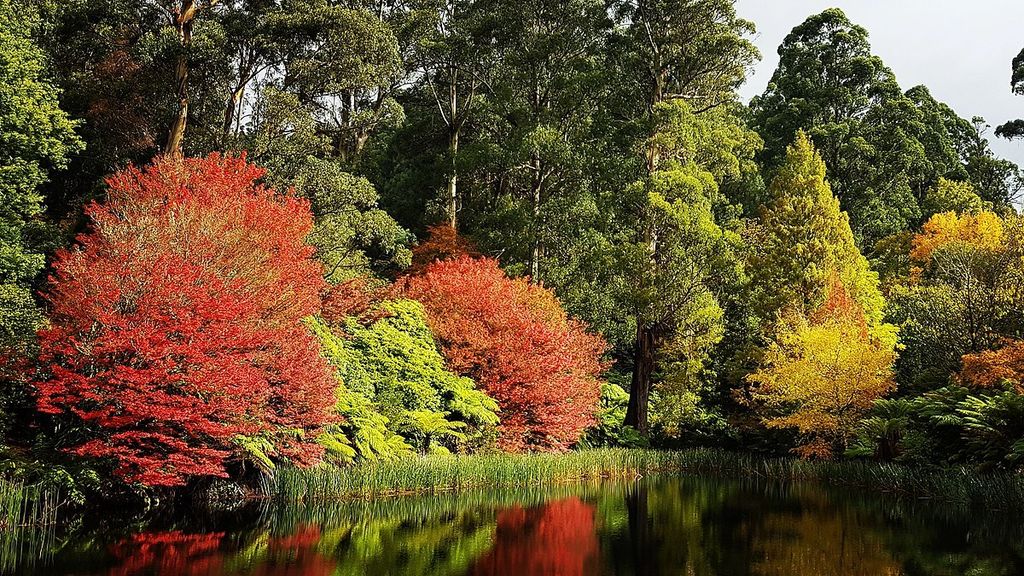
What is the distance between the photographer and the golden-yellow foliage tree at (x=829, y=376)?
2052cm

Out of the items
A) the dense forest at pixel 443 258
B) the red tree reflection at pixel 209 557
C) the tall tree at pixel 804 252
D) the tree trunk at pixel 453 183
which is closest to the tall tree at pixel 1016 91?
the dense forest at pixel 443 258

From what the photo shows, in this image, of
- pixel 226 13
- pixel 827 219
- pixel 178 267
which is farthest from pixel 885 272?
pixel 178 267

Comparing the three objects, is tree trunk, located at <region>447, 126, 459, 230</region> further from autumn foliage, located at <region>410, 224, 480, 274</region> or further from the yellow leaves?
the yellow leaves

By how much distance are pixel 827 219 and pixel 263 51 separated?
1692 centimetres

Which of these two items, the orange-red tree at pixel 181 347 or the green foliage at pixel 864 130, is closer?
the orange-red tree at pixel 181 347

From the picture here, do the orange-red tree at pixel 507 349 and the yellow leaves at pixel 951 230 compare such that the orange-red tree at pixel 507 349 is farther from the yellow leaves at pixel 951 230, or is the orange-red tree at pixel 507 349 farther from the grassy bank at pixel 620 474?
the yellow leaves at pixel 951 230

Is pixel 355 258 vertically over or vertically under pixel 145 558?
over

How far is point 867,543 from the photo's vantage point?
1179cm

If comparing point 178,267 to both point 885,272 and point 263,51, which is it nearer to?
point 263,51

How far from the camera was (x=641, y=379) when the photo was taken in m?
25.9

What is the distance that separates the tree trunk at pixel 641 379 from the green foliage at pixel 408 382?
7816mm

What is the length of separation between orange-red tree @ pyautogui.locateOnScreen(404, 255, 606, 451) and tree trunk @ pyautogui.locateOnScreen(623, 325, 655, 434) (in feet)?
17.0

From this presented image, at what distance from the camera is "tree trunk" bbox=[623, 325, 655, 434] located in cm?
2570

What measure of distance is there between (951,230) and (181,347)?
2881cm
